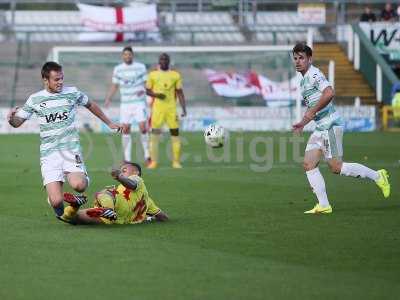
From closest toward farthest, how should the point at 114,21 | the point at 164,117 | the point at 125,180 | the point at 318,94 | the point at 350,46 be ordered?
the point at 125,180 < the point at 318,94 < the point at 164,117 < the point at 114,21 < the point at 350,46

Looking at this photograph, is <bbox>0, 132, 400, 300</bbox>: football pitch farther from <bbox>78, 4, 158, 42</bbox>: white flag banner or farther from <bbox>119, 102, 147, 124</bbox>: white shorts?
<bbox>78, 4, 158, 42</bbox>: white flag banner

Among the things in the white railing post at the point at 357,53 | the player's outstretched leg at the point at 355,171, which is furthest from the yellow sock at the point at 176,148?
the white railing post at the point at 357,53

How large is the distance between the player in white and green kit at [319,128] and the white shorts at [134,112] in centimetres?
930

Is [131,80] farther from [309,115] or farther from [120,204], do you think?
[120,204]

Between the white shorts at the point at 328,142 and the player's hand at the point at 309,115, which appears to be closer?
the player's hand at the point at 309,115

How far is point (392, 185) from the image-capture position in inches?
707

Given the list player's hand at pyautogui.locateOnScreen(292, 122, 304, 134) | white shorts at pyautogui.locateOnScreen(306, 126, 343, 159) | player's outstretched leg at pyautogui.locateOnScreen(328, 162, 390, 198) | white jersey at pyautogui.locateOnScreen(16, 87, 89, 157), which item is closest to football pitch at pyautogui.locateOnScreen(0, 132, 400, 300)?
player's outstretched leg at pyautogui.locateOnScreen(328, 162, 390, 198)

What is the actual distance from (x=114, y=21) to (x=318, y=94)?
2726 cm

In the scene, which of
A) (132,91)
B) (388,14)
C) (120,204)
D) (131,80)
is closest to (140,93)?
(132,91)

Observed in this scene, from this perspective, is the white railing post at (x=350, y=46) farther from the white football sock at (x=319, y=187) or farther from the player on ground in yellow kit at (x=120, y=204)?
the player on ground in yellow kit at (x=120, y=204)

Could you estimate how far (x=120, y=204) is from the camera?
12.6m

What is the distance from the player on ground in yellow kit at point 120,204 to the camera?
40.8ft

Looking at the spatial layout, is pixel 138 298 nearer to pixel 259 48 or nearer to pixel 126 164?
pixel 126 164

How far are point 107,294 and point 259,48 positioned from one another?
28.6m
